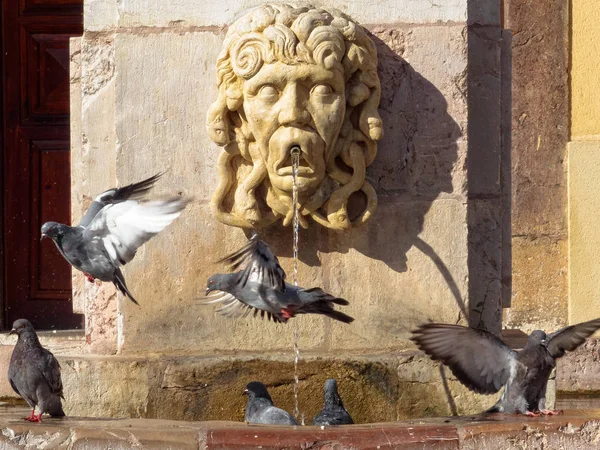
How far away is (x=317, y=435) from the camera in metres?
5.77

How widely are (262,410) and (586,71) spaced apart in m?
3.85

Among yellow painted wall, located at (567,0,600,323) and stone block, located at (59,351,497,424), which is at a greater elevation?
yellow painted wall, located at (567,0,600,323)

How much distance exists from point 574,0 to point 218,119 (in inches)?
129

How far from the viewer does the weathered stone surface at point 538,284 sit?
9.42m

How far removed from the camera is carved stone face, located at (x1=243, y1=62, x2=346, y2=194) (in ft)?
21.9

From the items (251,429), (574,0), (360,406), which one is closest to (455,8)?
(360,406)

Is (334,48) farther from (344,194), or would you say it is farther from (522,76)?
(522,76)

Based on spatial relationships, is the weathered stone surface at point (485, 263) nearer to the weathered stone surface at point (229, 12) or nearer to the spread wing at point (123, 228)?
the weathered stone surface at point (229, 12)

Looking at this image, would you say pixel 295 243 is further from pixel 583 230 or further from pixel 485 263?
pixel 583 230

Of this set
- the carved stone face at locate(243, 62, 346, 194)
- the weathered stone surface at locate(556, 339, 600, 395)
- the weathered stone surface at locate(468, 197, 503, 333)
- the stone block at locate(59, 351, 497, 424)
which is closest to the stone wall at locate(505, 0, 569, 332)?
the weathered stone surface at locate(556, 339, 600, 395)

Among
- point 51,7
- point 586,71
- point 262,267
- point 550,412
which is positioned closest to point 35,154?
point 51,7

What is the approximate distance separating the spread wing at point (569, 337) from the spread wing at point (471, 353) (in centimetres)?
15

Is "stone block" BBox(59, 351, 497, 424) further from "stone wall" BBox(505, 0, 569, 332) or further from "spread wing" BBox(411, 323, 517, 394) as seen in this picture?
"stone wall" BBox(505, 0, 569, 332)

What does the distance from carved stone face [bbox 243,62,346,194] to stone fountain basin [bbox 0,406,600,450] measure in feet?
3.79
